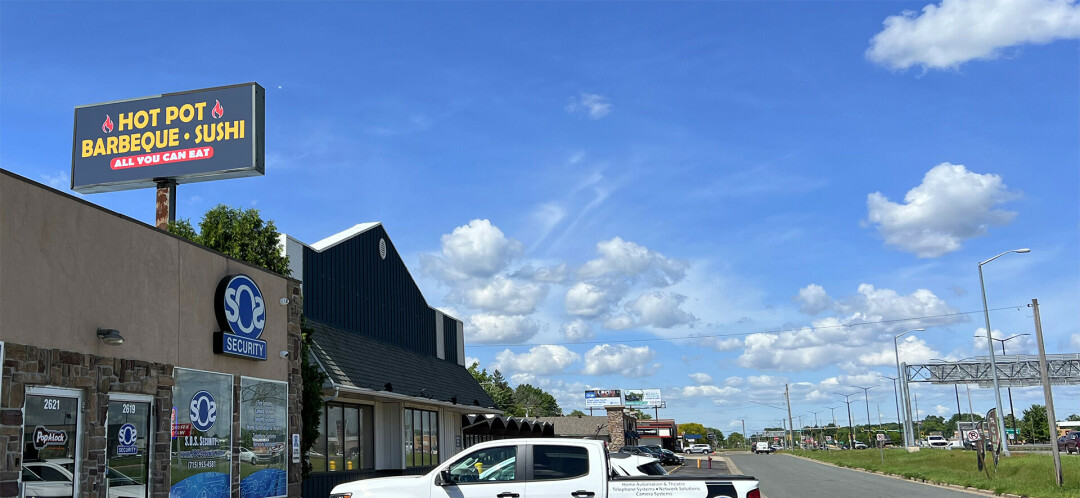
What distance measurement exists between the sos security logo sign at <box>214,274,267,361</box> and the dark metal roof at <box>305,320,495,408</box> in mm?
4592

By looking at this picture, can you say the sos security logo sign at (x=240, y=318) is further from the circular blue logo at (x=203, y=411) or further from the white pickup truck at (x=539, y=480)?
the white pickup truck at (x=539, y=480)

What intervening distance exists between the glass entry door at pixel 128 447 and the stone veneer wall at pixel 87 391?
178mm

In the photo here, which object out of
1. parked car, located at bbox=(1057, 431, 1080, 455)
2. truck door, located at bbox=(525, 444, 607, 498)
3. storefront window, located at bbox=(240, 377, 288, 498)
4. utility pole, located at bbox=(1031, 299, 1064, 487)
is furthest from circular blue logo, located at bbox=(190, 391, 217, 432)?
parked car, located at bbox=(1057, 431, 1080, 455)

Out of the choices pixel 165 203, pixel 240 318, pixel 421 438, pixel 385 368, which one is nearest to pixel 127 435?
pixel 240 318

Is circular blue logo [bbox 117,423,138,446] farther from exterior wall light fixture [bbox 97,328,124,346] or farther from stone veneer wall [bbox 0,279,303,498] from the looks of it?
exterior wall light fixture [bbox 97,328,124,346]

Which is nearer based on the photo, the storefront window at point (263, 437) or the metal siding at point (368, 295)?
the storefront window at point (263, 437)

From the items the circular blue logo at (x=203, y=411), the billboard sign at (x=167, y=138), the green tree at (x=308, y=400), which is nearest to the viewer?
the circular blue logo at (x=203, y=411)

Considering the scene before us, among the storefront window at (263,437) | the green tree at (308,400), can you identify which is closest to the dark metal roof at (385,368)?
the green tree at (308,400)

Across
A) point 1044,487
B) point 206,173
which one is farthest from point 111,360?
point 1044,487

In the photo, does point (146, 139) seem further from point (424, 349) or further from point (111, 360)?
point (424, 349)

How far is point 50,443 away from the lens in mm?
11703

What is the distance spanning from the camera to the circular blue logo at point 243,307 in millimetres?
16328

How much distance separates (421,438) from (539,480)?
19914 millimetres

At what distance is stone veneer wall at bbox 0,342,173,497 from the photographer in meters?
11.0
